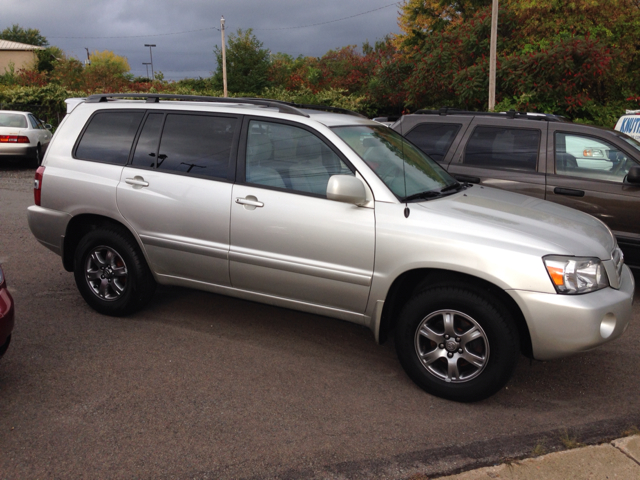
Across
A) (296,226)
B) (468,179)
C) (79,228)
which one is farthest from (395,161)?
(79,228)

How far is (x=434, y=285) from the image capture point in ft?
12.4

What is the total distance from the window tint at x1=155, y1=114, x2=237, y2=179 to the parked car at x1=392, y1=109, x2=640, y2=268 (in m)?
3.02

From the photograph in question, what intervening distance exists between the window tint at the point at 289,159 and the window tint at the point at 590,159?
3217 millimetres

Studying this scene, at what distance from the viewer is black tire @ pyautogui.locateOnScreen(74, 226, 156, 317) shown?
16.0ft

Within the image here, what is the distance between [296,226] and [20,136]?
1469 centimetres

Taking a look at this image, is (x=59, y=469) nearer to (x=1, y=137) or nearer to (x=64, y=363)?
(x=64, y=363)

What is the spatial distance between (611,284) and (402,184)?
1.51 m

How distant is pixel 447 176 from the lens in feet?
16.2

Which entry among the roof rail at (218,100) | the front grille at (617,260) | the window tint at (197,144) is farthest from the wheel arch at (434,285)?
the window tint at (197,144)

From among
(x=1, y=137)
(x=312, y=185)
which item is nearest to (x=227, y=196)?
(x=312, y=185)

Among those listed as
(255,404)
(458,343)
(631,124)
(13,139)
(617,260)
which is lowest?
(255,404)

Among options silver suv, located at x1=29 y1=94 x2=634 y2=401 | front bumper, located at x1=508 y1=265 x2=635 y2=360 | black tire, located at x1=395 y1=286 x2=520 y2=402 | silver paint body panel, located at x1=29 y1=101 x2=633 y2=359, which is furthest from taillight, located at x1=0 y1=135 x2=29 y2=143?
front bumper, located at x1=508 y1=265 x2=635 y2=360

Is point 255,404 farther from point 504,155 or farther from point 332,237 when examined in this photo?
point 504,155

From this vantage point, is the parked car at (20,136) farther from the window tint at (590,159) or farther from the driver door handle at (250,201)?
the window tint at (590,159)
